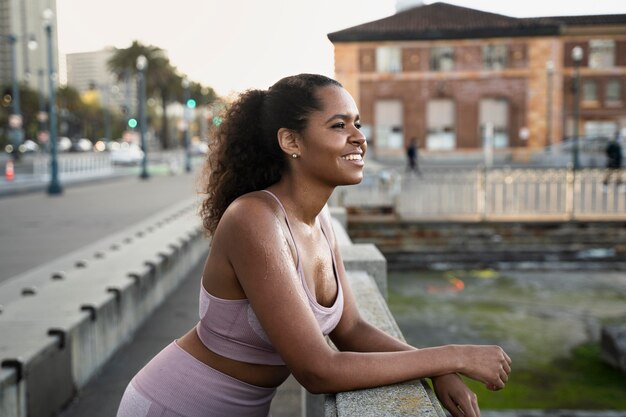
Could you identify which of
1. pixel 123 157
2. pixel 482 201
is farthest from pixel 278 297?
pixel 123 157

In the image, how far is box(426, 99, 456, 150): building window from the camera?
146 ft

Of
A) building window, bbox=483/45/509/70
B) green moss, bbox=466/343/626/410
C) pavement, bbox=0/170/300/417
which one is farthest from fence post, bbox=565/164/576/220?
building window, bbox=483/45/509/70

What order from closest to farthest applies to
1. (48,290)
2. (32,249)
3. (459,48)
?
1. (48,290)
2. (32,249)
3. (459,48)

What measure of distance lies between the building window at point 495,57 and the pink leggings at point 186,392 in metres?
43.5

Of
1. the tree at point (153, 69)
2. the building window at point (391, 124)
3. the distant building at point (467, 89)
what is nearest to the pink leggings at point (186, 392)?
the distant building at point (467, 89)

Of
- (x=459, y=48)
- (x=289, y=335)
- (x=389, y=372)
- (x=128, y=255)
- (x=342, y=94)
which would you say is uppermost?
(x=459, y=48)

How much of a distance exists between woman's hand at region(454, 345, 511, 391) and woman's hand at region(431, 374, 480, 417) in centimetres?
4

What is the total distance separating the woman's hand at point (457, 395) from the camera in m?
2.01

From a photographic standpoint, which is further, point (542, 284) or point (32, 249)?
point (32, 249)

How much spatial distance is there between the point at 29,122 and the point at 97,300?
78087 millimetres

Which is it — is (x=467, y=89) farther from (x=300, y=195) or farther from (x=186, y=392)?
(x=186, y=392)

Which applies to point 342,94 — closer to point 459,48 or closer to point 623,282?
point 623,282

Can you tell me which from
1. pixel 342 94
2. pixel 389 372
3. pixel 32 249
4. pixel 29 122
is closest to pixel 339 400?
pixel 389 372

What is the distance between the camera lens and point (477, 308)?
30.1 feet
